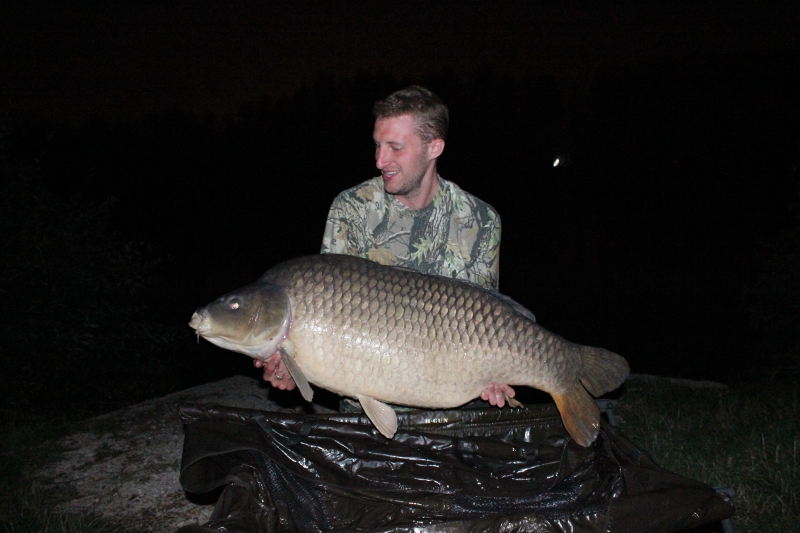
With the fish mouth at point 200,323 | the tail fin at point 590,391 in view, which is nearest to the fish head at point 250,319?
the fish mouth at point 200,323

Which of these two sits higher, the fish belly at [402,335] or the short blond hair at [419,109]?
the short blond hair at [419,109]

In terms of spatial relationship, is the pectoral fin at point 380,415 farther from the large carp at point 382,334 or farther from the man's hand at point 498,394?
the man's hand at point 498,394

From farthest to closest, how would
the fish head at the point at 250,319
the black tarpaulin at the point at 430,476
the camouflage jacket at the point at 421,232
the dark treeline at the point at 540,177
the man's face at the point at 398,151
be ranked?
the dark treeline at the point at 540,177
the camouflage jacket at the point at 421,232
the man's face at the point at 398,151
the fish head at the point at 250,319
the black tarpaulin at the point at 430,476

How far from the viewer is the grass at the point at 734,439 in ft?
7.04

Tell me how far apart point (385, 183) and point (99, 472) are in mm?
1602

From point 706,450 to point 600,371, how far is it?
1145mm

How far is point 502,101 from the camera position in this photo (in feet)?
57.1

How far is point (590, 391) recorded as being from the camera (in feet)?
6.06

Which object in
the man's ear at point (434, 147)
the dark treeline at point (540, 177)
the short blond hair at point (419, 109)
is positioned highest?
the short blond hair at point (419, 109)

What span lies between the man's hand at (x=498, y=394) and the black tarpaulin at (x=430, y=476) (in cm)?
12

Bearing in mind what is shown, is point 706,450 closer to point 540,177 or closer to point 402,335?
point 402,335

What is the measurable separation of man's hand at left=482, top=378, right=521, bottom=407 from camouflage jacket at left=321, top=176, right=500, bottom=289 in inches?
17.8

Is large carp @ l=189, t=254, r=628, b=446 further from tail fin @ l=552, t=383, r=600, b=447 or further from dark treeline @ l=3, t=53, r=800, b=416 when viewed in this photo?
dark treeline @ l=3, t=53, r=800, b=416

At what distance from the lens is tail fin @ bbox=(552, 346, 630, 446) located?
180 cm
